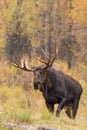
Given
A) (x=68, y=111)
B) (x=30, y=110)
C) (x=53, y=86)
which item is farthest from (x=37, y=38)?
(x=30, y=110)

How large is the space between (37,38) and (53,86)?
1666 centimetres

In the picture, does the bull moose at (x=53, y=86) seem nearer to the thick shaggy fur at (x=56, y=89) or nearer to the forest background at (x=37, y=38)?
the thick shaggy fur at (x=56, y=89)

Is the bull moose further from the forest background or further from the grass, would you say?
the forest background

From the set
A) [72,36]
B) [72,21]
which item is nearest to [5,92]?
[72,21]

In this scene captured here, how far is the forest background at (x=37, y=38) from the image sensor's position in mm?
19875

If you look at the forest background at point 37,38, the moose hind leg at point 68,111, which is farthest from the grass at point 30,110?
the moose hind leg at point 68,111

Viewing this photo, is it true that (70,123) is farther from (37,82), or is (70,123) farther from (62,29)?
(62,29)

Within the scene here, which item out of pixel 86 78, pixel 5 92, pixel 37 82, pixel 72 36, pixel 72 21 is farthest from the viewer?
pixel 72 36

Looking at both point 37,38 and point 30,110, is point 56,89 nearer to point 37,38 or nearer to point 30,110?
point 30,110

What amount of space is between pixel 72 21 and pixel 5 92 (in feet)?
38.0

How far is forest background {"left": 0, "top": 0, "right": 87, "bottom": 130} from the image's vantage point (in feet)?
65.2

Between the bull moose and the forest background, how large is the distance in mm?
3311

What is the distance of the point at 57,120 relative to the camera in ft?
33.1

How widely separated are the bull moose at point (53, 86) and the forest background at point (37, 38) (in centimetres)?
331
